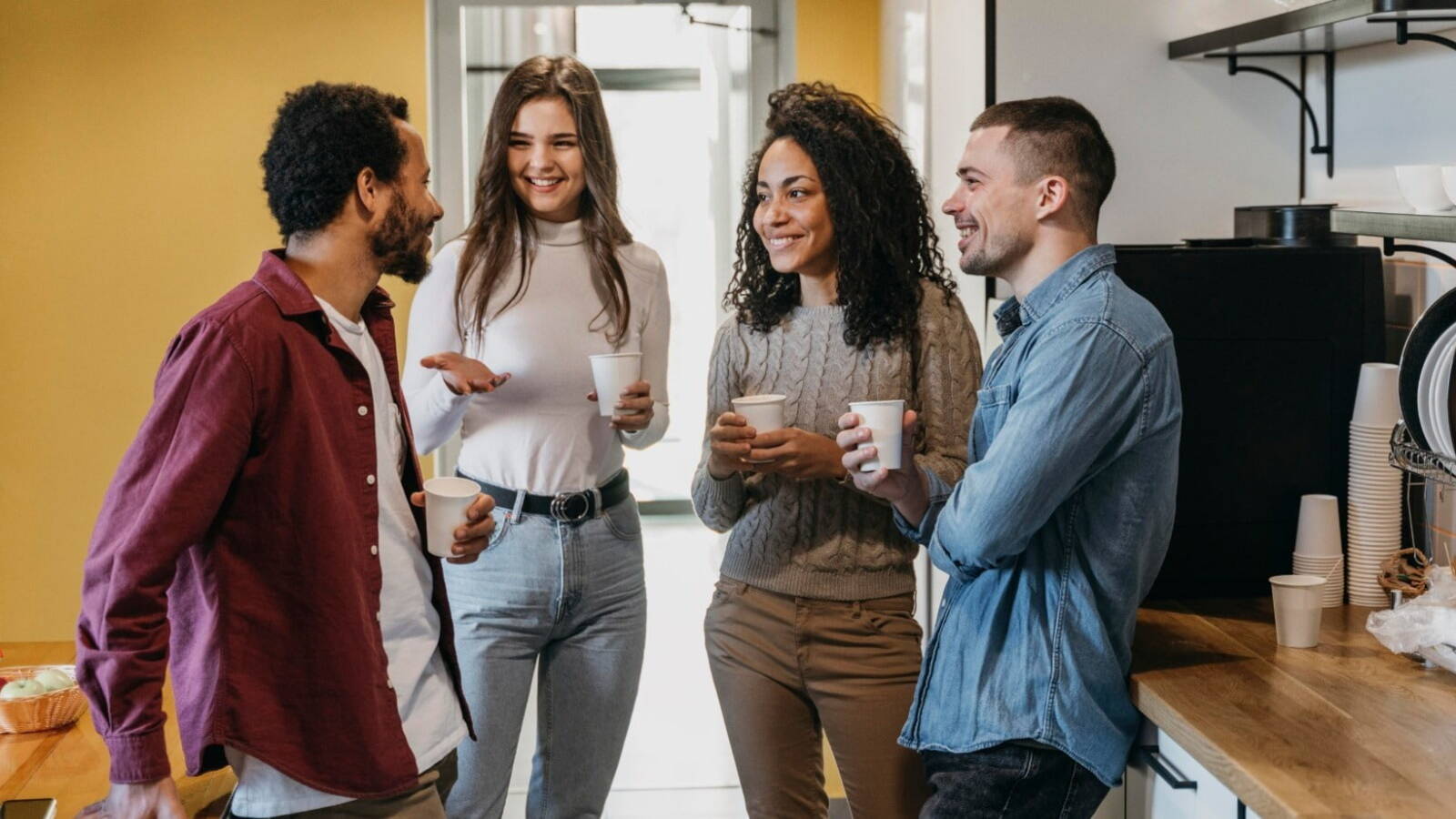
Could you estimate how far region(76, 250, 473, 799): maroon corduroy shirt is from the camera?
1.37 m

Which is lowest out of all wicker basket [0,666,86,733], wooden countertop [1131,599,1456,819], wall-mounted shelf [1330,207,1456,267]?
wicker basket [0,666,86,733]

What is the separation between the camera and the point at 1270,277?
6.84 ft

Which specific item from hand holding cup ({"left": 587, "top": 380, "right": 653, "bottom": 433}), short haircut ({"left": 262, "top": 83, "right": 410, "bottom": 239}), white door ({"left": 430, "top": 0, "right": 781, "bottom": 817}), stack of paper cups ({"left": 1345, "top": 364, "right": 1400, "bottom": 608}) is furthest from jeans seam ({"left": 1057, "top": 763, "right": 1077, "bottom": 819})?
white door ({"left": 430, "top": 0, "right": 781, "bottom": 817})

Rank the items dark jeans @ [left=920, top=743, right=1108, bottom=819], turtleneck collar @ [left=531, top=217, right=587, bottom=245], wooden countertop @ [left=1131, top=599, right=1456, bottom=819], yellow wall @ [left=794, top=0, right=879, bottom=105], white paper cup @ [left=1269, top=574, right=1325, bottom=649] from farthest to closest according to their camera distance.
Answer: yellow wall @ [left=794, top=0, right=879, bottom=105], turtleneck collar @ [left=531, top=217, right=587, bottom=245], white paper cup @ [left=1269, top=574, right=1325, bottom=649], dark jeans @ [left=920, top=743, right=1108, bottom=819], wooden countertop @ [left=1131, top=599, right=1456, bottom=819]

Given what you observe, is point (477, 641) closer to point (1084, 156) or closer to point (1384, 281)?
point (1084, 156)

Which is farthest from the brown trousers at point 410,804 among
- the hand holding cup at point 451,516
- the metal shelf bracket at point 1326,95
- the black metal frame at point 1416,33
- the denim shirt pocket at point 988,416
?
the metal shelf bracket at point 1326,95

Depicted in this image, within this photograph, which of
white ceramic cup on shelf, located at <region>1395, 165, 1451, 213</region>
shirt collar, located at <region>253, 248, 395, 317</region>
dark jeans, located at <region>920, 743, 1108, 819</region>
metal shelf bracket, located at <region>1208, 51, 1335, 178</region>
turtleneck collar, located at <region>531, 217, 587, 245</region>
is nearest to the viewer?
shirt collar, located at <region>253, 248, 395, 317</region>

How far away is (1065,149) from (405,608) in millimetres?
1001

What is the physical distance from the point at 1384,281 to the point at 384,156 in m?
1.63

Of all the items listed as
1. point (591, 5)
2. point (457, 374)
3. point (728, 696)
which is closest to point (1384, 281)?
point (728, 696)

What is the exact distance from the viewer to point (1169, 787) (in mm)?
1691

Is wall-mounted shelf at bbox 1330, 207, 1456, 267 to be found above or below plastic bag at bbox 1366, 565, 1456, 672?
above

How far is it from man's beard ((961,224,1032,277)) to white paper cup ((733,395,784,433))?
1.10 ft

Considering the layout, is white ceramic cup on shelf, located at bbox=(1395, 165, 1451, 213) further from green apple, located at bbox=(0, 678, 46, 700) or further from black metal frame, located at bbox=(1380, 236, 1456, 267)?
green apple, located at bbox=(0, 678, 46, 700)
